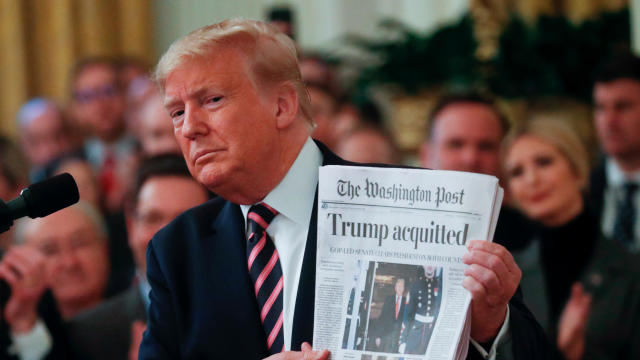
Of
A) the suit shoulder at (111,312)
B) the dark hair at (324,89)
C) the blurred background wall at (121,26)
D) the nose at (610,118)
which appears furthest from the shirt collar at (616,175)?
the suit shoulder at (111,312)

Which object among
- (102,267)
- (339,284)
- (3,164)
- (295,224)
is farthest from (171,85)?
(3,164)

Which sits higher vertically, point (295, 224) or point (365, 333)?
point (295, 224)

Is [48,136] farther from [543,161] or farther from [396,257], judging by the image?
[396,257]

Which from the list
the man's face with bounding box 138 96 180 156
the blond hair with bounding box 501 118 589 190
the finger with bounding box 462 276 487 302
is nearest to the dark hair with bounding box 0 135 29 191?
the man's face with bounding box 138 96 180 156

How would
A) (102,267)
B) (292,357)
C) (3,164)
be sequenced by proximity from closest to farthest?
(292,357)
(102,267)
(3,164)

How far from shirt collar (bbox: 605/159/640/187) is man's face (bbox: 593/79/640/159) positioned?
90mm

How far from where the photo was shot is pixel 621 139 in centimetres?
422

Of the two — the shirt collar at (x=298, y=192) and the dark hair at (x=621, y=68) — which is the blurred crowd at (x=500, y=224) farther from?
the shirt collar at (x=298, y=192)

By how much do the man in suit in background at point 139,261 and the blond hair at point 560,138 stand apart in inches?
57.2

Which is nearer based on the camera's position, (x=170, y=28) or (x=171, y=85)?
(x=171, y=85)

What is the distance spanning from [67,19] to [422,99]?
3157mm

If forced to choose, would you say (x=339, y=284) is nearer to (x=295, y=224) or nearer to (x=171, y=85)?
(x=295, y=224)

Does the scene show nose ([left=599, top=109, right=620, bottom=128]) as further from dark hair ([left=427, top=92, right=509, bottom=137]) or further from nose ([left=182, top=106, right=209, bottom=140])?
nose ([left=182, top=106, right=209, bottom=140])

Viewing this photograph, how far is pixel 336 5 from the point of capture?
725 cm
